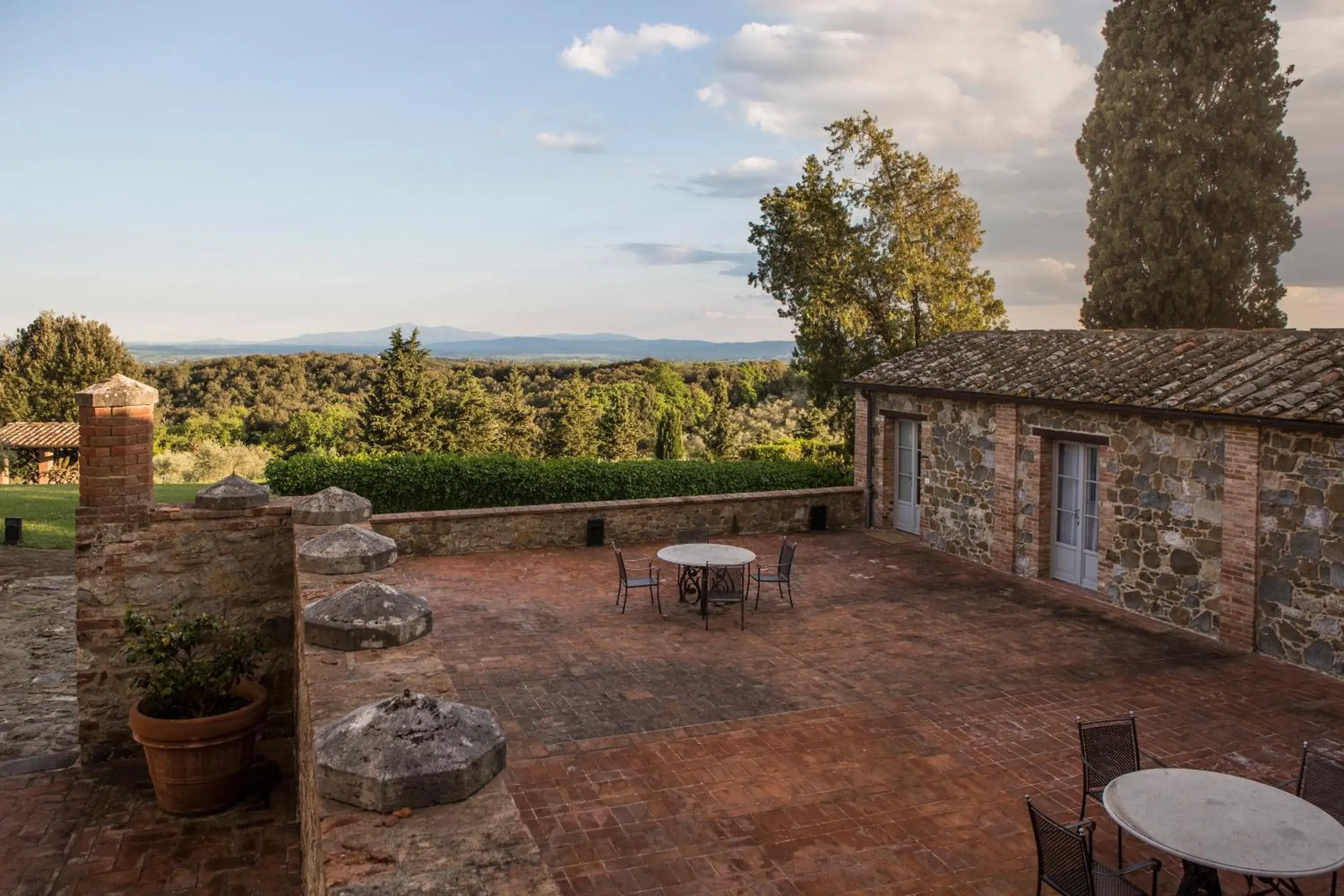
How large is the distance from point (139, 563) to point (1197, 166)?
22018mm

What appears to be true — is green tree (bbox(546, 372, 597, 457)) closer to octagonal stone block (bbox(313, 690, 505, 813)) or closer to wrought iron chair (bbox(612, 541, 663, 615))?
wrought iron chair (bbox(612, 541, 663, 615))

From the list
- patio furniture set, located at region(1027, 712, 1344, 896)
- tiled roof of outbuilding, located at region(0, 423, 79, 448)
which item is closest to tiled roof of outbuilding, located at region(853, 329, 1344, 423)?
patio furniture set, located at region(1027, 712, 1344, 896)

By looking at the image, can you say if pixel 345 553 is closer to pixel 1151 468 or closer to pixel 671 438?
pixel 1151 468

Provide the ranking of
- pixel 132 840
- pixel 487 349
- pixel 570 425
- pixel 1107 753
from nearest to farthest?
1. pixel 1107 753
2. pixel 132 840
3. pixel 570 425
4. pixel 487 349

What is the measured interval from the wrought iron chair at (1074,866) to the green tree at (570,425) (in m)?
36.5

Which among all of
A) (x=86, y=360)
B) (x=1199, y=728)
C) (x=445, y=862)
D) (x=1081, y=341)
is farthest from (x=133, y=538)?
(x=86, y=360)

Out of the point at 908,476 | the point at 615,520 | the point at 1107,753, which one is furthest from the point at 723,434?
the point at 1107,753

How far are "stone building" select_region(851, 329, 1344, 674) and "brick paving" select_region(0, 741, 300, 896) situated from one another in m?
8.91

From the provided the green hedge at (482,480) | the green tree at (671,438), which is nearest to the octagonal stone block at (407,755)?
the green hedge at (482,480)

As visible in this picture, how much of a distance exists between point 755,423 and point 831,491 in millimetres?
32958

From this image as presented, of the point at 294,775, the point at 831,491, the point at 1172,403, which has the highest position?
the point at 1172,403

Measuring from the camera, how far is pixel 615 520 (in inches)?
557

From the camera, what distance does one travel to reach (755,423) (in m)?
48.2

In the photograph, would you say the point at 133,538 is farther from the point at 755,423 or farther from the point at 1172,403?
the point at 755,423
